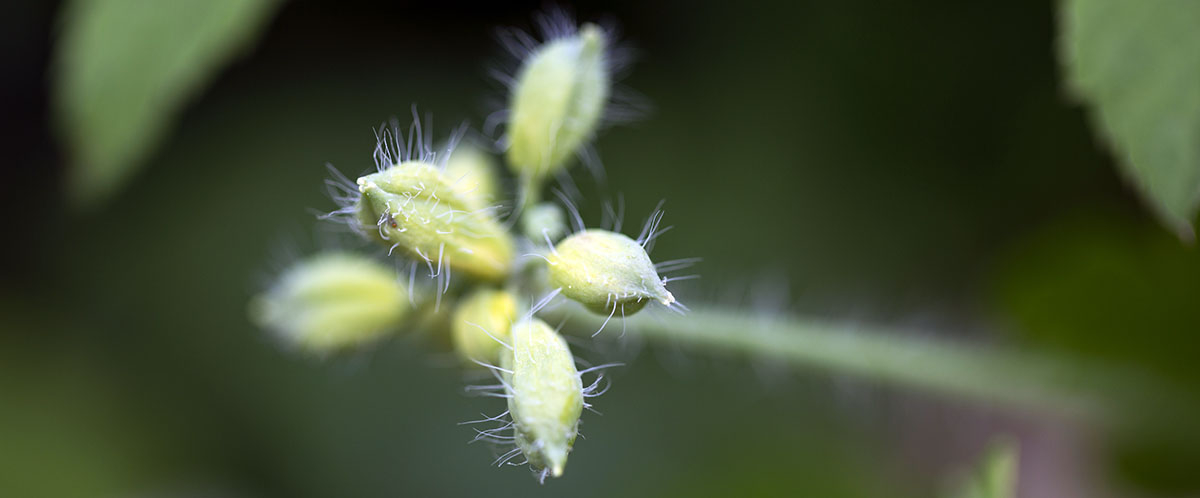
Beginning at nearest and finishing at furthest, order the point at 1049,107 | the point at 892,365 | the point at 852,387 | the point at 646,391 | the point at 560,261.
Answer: the point at 560,261, the point at 892,365, the point at 852,387, the point at 1049,107, the point at 646,391

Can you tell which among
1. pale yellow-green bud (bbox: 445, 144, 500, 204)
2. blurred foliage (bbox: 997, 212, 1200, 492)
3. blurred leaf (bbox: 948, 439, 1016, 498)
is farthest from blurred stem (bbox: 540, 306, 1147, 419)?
blurred leaf (bbox: 948, 439, 1016, 498)

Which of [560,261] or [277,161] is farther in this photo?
[277,161]

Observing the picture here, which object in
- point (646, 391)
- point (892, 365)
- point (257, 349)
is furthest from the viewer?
point (257, 349)

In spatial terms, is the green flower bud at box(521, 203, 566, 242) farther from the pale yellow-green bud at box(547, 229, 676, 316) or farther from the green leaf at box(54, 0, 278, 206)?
the green leaf at box(54, 0, 278, 206)

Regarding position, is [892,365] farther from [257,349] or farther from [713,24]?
[257,349]

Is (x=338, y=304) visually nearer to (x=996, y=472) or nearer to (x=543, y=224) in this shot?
(x=543, y=224)

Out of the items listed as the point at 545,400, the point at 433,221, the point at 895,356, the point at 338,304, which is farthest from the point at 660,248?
the point at 545,400

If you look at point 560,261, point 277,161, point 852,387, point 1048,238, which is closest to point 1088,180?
point 1048,238
